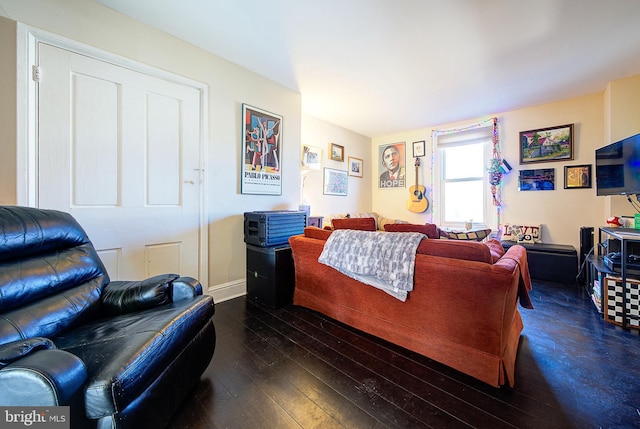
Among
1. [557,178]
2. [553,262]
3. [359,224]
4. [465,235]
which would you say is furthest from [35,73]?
[557,178]

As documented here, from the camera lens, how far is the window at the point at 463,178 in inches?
161

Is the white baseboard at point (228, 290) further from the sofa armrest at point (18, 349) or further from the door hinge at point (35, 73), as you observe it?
the door hinge at point (35, 73)

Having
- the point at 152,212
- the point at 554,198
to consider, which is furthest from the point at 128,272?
the point at 554,198

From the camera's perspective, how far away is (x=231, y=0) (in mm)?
1754

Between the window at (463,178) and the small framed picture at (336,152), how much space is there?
6.01 feet

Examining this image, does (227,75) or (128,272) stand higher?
(227,75)

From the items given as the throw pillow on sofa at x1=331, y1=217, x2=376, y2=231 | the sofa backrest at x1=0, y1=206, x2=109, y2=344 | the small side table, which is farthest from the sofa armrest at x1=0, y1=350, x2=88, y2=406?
the small side table

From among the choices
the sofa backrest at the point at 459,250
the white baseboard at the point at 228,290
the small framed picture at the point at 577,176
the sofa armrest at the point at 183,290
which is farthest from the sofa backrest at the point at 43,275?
the small framed picture at the point at 577,176

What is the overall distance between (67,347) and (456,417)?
1.77m

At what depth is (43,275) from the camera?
1173 mm

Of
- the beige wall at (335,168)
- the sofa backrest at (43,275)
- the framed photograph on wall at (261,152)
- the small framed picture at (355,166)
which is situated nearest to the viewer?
the sofa backrest at (43,275)

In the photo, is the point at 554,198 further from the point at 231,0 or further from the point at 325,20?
the point at 231,0

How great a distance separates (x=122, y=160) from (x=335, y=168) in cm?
328

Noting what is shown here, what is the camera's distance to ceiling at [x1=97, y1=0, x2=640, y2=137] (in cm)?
182
